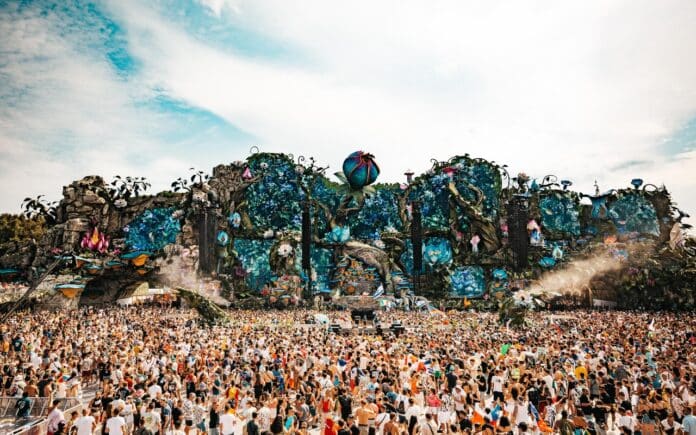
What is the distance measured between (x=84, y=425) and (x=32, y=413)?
3.88 metres

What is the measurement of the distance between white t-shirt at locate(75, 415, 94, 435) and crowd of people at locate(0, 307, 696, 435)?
0.02 meters

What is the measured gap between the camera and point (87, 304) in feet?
146

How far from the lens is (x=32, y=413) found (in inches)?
451

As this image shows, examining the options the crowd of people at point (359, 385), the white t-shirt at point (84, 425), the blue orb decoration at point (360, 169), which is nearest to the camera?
the white t-shirt at point (84, 425)

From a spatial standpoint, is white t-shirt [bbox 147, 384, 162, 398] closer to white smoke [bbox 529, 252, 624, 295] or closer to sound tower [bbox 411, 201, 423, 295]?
white smoke [bbox 529, 252, 624, 295]

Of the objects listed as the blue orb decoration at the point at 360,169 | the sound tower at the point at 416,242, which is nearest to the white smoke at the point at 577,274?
the sound tower at the point at 416,242

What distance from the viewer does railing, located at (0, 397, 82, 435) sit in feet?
33.9

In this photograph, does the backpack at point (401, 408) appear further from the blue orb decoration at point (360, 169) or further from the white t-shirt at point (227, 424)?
the blue orb decoration at point (360, 169)

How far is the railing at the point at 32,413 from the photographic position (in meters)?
10.3

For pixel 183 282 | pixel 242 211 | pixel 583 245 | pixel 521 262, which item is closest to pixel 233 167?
pixel 242 211

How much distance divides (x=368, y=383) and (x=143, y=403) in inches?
204

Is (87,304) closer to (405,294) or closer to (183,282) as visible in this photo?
(183,282)

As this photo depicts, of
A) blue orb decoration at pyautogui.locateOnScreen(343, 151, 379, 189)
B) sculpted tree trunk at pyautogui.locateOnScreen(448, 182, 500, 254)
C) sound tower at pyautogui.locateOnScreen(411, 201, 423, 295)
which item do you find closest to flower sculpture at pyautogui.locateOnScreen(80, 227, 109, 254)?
blue orb decoration at pyautogui.locateOnScreen(343, 151, 379, 189)

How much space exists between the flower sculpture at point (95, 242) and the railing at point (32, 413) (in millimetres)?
39799
